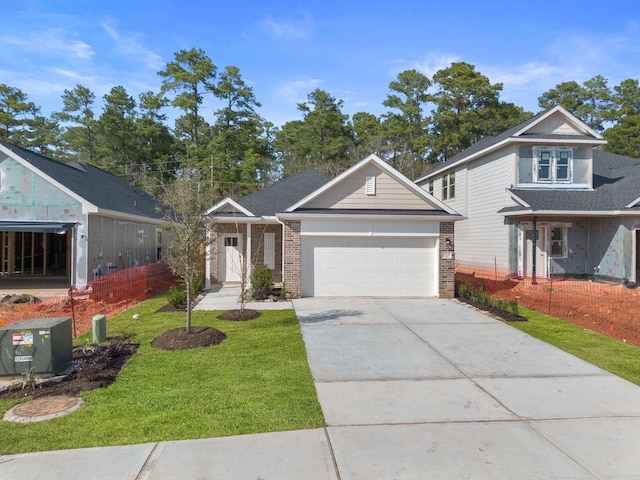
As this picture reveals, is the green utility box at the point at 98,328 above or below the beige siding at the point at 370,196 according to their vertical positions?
below

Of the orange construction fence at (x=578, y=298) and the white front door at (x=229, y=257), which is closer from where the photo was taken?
the orange construction fence at (x=578, y=298)

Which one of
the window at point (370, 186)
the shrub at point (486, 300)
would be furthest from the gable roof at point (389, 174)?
the shrub at point (486, 300)

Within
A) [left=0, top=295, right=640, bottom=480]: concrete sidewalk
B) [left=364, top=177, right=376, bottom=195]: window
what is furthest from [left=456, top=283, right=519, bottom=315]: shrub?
[left=364, top=177, right=376, bottom=195]: window

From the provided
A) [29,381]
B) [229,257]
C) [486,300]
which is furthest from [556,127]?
[29,381]

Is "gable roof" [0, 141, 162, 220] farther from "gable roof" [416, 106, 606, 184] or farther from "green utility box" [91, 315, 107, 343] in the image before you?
"gable roof" [416, 106, 606, 184]

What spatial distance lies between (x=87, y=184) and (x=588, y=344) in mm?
18294

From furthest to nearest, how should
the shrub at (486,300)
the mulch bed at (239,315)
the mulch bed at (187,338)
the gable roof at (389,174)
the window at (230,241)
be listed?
the window at (230,241), the gable roof at (389,174), the shrub at (486,300), the mulch bed at (239,315), the mulch bed at (187,338)

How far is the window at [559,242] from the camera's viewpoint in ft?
64.7

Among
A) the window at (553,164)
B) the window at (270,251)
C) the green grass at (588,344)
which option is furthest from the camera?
the window at (553,164)

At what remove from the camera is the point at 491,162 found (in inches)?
841

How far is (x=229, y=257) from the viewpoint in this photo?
19.0m

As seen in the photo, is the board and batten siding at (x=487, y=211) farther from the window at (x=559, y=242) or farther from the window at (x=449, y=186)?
the window at (x=559, y=242)

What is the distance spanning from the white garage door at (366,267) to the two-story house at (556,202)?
5.72 metres

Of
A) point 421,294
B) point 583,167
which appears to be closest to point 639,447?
point 421,294
